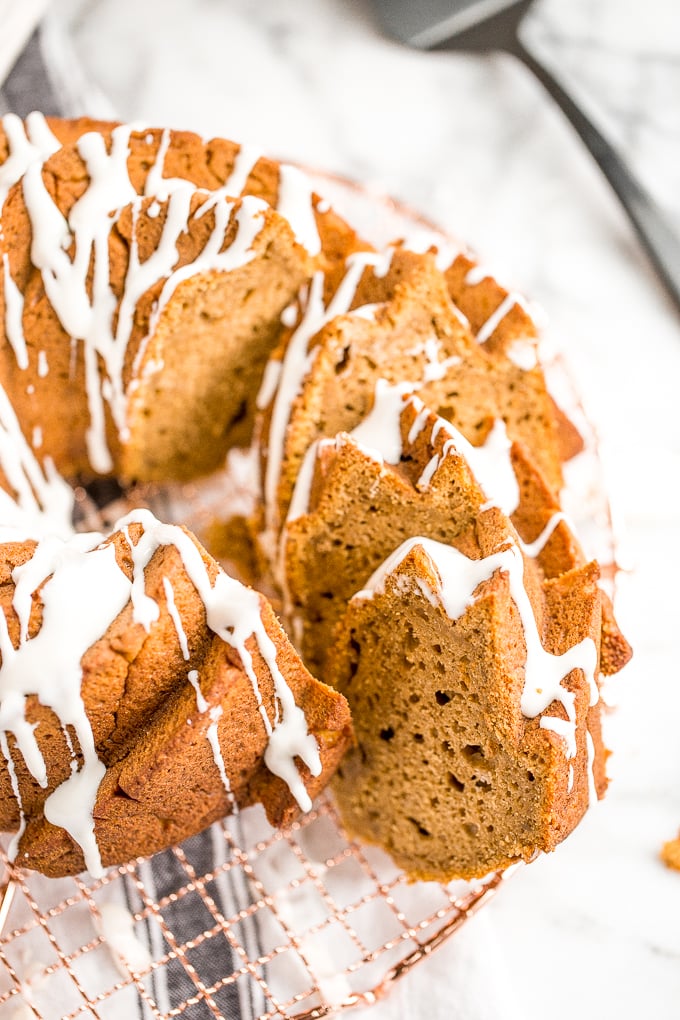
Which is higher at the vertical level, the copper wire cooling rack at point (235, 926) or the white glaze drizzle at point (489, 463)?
the white glaze drizzle at point (489, 463)

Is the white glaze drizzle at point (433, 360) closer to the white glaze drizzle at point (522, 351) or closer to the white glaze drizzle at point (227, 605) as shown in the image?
the white glaze drizzle at point (522, 351)

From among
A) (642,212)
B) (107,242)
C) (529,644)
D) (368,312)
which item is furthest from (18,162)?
(642,212)

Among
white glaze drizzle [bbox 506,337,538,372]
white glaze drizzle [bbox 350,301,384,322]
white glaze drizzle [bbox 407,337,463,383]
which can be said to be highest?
white glaze drizzle [bbox 350,301,384,322]

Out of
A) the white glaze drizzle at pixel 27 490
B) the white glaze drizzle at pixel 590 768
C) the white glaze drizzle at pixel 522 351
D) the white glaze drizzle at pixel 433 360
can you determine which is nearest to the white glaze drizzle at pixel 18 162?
the white glaze drizzle at pixel 27 490

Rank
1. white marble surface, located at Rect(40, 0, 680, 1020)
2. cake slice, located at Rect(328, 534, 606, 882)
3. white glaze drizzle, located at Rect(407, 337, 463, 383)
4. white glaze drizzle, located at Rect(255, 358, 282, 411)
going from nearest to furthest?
cake slice, located at Rect(328, 534, 606, 882)
white glaze drizzle, located at Rect(407, 337, 463, 383)
white glaze drizzle, located at Rect(255, 358, 282, 411)
white marble surface, located at Rect(40, 0, 680, 1020)

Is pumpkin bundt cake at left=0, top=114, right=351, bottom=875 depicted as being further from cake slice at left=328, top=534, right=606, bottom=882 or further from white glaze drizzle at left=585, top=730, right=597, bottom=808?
white glaze drizzle at left=585, top=730, right=597, bottom=808

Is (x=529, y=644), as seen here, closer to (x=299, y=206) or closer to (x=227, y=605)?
(x=227, y=605)

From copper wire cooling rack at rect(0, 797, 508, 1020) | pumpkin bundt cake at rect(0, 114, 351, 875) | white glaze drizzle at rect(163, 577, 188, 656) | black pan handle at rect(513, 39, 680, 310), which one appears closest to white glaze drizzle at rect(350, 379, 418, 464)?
pumpkin bundt cake at rect(0, 114, 351, 875)
